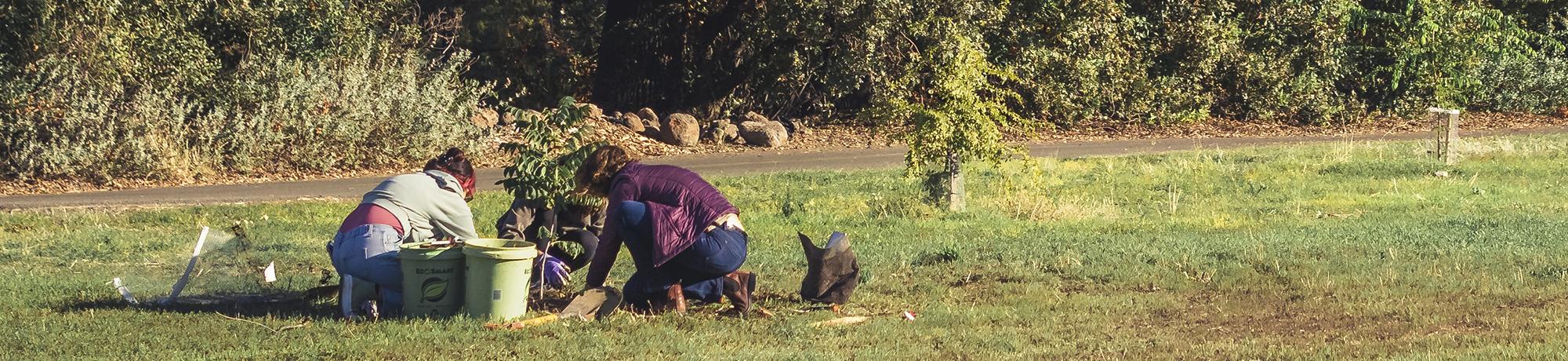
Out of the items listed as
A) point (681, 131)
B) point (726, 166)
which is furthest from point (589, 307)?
point (681, 131)

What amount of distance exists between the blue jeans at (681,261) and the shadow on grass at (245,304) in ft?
4.85

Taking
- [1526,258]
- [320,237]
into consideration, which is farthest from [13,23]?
[1526,258]

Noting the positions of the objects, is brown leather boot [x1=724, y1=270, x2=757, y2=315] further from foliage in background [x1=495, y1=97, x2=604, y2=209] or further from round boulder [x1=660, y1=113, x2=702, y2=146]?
round boulder [x1=660, y1=113, x2=702, y2=146]

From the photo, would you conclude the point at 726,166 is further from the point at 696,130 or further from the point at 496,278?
the point at 496,278

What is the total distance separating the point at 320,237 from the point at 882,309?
557cm

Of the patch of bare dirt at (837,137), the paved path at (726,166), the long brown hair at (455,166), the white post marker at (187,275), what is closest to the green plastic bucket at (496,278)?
the long brown hair at (455,166)

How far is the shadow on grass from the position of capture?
321 inches

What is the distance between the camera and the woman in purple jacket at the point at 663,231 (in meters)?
7.68

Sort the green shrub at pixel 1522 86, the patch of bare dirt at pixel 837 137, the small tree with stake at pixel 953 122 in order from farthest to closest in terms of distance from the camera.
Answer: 1. the green shrub at pixel 1522 86
2. the patch of bare dirt at pixel 837 137
3. the small tree with stake at pixel 953 122

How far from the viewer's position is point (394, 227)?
800 centimetres

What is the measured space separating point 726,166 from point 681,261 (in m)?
12.5

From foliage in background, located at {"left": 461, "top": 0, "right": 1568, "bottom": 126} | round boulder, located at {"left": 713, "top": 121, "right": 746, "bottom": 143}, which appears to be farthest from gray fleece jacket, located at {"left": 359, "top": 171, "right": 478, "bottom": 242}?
foliage in background, located at {"left": 461, "top": 0, "right": 1568, "bottom": 126}

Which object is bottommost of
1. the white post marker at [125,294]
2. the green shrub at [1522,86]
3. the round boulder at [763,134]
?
the white post marker at [125,294]

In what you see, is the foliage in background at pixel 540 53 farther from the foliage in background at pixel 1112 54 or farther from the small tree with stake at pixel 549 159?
the small tree with stake at pixel 549 159
